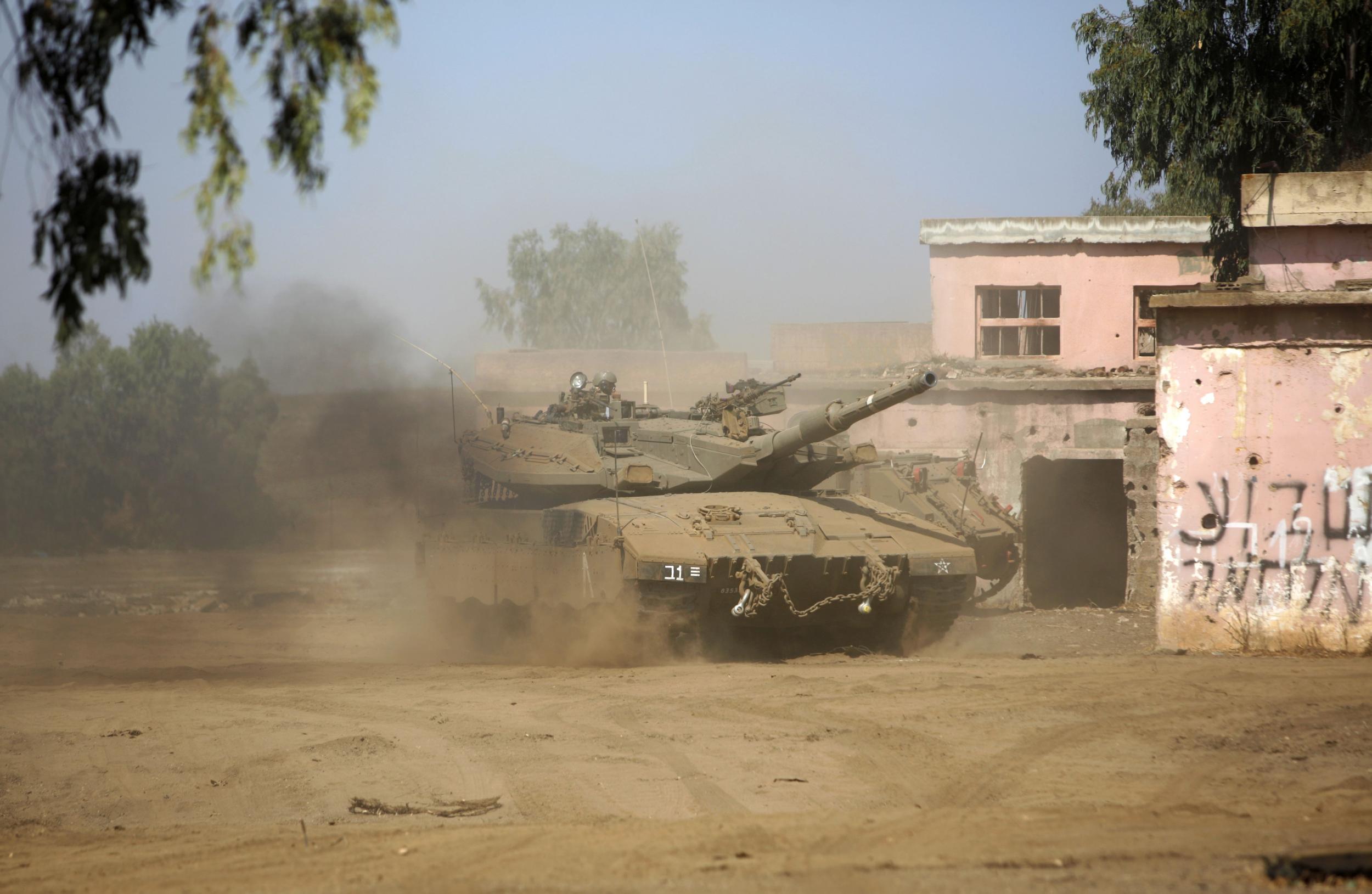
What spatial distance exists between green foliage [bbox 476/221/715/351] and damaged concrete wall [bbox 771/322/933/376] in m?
19.3

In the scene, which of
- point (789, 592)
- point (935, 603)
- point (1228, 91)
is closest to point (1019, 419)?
point (1228, 91)

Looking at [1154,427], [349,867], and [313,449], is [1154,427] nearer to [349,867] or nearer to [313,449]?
[349,867]

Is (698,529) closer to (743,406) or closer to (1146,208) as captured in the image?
(743,406)

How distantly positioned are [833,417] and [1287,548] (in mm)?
4002

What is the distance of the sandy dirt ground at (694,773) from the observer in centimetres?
527

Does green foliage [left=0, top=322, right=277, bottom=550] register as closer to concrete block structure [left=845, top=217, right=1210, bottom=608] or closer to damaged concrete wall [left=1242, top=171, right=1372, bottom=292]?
concrete block structure [left=845, top=217, right=1210, bottom=608]

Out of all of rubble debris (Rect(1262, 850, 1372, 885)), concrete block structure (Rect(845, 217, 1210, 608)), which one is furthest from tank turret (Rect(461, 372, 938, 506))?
rubble debris (Rect(1262, 850, 1372, 885))

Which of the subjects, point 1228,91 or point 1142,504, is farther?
point 1228,91

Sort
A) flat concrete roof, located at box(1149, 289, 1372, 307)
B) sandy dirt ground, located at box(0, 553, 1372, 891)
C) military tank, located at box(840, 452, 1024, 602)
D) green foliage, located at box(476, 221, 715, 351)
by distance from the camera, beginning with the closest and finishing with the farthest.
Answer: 1. sandy dirt ground, located at box(0, 553, 1372, 891)
2. flat concrete roof, located at box(1149, 289, 1372, 307)
3. military tank, located at box(840, 452, 1024, 602)
4. green foliage, located at box(476, 221, 715, 351)

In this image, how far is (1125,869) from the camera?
4949 millimetres

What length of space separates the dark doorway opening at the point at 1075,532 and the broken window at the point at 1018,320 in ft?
6.34

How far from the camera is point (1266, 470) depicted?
10.7 metres

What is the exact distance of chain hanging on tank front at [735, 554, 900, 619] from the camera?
1094 centimetres

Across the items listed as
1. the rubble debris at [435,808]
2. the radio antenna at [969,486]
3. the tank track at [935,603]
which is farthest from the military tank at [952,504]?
the rubble debris at [435,808]
